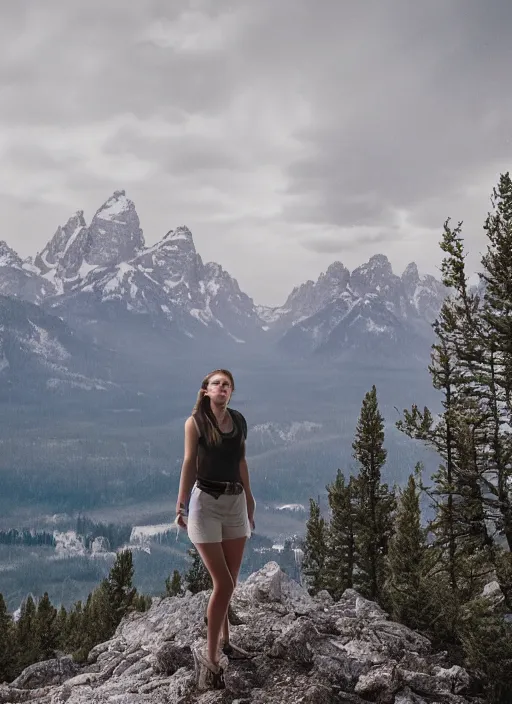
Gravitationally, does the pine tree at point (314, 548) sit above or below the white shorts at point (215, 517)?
below

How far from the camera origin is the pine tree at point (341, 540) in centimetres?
3881

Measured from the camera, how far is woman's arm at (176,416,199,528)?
8.20 m

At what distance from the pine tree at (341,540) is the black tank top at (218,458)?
31.3 m

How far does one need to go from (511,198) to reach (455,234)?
5.25 feet

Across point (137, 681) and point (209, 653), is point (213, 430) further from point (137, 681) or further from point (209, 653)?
point (137, 681)

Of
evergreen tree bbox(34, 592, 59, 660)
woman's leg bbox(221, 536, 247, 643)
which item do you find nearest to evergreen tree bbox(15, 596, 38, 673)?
evergreen tree bbox(34, 592, 59, 660)

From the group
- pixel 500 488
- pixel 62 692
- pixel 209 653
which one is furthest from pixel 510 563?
pixel 62 692

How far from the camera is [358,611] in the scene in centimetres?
1712

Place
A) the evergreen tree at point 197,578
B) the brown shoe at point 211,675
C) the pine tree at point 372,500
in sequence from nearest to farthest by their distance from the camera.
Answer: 1. the brown shoe at point 211,675
2. the pine tree at point 372,500
3. the evergreen tree at point 197,578

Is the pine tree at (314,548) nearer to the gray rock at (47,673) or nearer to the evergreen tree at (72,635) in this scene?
the evergreen tree at (72,635)

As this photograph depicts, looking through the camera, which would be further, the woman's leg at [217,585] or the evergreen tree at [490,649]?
the evergreen tree at [490,649]

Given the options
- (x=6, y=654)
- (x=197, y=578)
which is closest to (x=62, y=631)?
(x=6, y=654)

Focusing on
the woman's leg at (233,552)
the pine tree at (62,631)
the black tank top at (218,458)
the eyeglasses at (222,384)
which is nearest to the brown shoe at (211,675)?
the woman's leg at (233,552)

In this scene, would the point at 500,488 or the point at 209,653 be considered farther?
the point at 500,488
